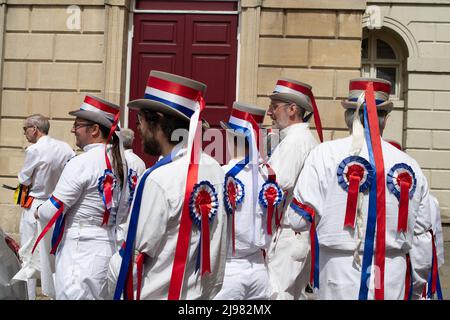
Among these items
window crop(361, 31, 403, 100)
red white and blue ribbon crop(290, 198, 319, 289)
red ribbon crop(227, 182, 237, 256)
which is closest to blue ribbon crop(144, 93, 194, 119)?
red ribbon crop(227, 182, 237, 256)

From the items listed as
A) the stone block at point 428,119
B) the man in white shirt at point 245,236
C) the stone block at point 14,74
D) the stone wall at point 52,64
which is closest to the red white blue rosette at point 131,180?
the man in white shirt at point 245,236

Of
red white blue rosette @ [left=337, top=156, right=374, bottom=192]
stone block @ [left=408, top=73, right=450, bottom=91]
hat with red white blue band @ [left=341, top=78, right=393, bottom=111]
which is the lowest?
red white blue rosette @ [left=337, top=156, right=374, bottom=192]

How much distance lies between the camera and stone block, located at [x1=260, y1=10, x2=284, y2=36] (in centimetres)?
1076

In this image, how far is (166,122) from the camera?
12.3 feet

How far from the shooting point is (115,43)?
35.3ft

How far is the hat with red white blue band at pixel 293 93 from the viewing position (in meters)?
6.69

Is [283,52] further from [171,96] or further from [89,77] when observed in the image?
[171,96]

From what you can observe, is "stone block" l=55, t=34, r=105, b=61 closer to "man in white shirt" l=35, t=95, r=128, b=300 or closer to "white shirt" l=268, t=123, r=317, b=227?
"white shirt" l=268, t=123, r=317, b=227

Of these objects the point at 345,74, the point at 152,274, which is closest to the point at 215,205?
the point at 152,274

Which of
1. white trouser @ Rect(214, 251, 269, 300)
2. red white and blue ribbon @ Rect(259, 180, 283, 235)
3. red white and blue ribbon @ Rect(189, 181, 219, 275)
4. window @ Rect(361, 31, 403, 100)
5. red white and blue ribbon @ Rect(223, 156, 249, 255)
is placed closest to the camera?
red white and blue ribbon @ Rect(189, 181, 219, 275)

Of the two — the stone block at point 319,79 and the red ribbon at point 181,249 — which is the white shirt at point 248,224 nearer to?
the red ribbon at point 181,249

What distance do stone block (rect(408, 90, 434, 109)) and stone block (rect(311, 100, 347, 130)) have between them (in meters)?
7.99

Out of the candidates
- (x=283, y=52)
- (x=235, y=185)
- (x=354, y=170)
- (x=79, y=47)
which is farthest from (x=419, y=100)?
(x=354, y=170)

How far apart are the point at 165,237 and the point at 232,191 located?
1180 millimetres
